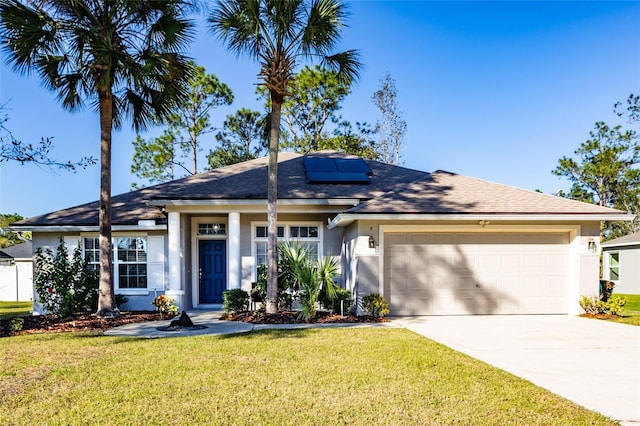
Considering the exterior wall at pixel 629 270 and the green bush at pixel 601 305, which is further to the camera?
the exterior wall at pixel 629 270

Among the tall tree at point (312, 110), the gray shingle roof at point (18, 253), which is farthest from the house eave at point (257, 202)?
the tall tree at point (312, 110)

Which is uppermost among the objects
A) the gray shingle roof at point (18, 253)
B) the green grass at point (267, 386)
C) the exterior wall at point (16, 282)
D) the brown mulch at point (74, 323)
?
the gray shingle roof at point (18, 253)

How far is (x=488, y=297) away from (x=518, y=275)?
0.98 metres

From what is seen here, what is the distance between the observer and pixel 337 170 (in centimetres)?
1389

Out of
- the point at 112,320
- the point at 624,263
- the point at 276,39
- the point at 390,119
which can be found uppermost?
the point at 390,119

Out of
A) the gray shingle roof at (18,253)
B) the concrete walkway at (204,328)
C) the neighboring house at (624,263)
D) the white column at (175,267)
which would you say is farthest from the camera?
the gray shingle roof at (18,253)

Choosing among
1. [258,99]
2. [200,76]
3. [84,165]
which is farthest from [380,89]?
[84,165]

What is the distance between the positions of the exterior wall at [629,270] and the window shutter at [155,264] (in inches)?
863

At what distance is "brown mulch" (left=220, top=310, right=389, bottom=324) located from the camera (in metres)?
9.43

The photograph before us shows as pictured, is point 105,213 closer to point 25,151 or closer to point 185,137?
point 25,151

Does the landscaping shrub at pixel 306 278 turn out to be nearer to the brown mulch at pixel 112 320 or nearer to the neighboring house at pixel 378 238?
the brown mulch at pixel 112 320

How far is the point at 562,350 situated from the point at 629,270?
Answer: 732 inches

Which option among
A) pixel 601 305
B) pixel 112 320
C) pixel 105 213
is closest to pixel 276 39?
pixel 105 213

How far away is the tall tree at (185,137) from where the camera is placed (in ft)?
90.5
